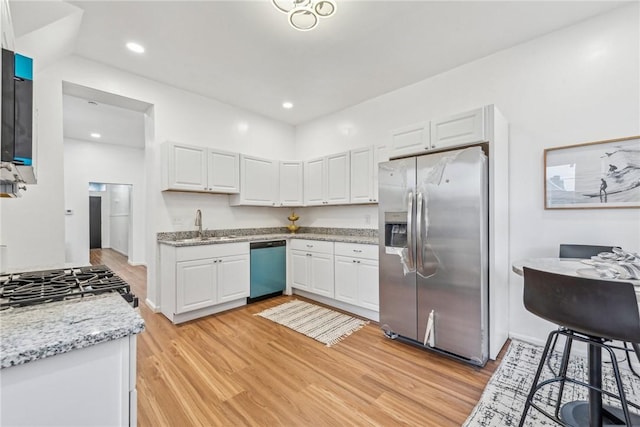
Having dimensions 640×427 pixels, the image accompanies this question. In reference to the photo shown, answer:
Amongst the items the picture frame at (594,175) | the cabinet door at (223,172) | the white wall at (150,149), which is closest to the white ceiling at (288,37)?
the white wall at (150,149)

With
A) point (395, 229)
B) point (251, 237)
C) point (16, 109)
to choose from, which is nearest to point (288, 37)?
point (395, 229)

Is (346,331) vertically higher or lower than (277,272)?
lower

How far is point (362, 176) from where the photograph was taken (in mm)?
3750

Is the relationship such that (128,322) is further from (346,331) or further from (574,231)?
(574,231)

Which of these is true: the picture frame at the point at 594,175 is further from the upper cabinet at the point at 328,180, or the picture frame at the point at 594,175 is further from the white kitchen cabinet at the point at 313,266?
the white kitchen cabinet at the point at 313,266

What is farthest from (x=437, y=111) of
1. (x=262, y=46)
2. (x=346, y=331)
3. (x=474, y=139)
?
(x=346, y=331)

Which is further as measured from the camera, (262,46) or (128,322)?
(262,46)

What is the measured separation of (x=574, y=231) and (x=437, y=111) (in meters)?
1.80

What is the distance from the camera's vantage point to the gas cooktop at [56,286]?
3.35 feet

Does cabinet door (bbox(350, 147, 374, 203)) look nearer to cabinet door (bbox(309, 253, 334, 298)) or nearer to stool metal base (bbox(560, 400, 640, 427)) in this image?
cabinet door (bbox(309, 253, 334, 298))

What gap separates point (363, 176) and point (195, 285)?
8.10 ft

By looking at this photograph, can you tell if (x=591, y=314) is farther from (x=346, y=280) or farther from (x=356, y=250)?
(x=346, y=280)

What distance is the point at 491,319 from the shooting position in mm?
2371

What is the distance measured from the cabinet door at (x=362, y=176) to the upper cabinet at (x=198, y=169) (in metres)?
1.65
